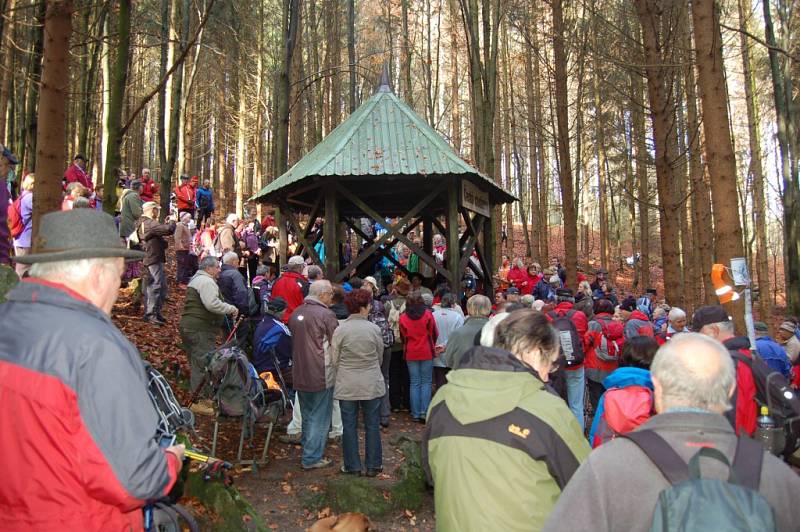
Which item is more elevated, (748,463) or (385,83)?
(385,83)

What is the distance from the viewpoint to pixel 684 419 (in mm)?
1745

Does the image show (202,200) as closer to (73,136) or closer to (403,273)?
(403,273)

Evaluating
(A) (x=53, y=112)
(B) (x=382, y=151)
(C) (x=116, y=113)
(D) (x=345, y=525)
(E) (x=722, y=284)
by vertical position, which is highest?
(B) (x=382, y=151)

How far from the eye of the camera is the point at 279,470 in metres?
5.93

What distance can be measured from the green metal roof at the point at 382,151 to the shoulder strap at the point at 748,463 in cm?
704

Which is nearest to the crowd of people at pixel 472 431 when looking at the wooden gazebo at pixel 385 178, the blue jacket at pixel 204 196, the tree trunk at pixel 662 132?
the wooden gazebo at pixel 385 178

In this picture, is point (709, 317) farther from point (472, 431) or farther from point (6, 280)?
point (6, 280)

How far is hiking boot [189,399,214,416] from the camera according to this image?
7051mm

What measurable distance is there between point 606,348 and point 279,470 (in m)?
4.04

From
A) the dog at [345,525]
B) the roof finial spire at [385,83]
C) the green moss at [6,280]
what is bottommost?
the dog at [345,525]

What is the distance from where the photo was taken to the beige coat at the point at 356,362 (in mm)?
5594

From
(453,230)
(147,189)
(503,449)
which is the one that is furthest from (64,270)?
(147,189)

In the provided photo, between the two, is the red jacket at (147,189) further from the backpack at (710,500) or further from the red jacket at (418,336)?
the backpack at (710,500)

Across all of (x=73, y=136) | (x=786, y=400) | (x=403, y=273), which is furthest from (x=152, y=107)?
(x=786, y=400)
